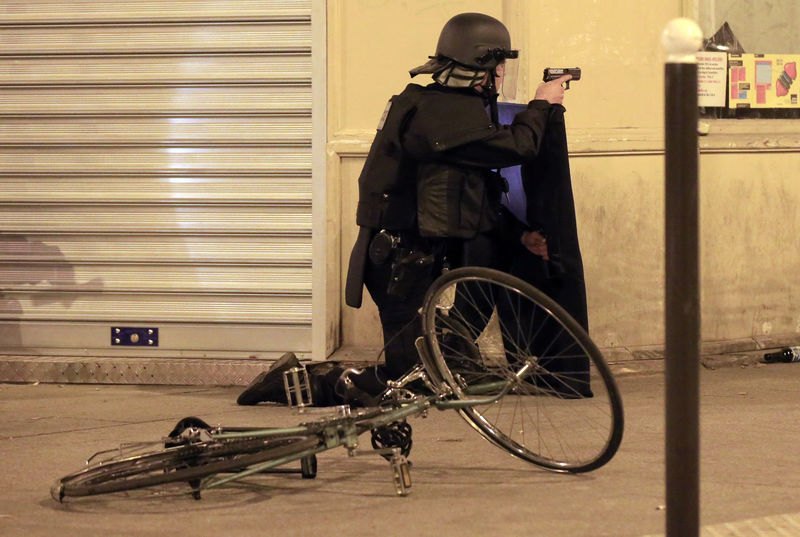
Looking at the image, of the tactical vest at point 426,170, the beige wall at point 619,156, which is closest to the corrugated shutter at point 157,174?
the beige wall at point 619,156

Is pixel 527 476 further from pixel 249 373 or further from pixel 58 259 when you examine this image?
pixel 58 259

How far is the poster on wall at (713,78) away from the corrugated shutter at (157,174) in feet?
8.13

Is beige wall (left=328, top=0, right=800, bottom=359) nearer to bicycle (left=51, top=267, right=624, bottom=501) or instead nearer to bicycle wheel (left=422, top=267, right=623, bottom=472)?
bicycle wheel (left=422, top=267, right=623, bottom=472)

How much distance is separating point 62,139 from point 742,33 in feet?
14.0

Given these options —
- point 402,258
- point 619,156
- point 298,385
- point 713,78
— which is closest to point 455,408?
point 298,385

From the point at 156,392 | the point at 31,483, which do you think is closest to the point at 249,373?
the point at 156,392

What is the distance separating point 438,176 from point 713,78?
280 cm

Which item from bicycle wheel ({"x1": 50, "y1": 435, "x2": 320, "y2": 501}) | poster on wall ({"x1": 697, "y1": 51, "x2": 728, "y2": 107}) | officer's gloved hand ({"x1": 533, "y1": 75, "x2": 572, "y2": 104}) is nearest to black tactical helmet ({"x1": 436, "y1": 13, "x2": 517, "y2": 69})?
officer's gloved hand ({"x1": 533, "y1": 75, "x2": 572, "y2": 104})

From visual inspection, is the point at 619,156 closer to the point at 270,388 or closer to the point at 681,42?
the point at 270,388

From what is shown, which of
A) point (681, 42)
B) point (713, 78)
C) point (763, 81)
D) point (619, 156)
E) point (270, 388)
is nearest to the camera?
point (681, 42)

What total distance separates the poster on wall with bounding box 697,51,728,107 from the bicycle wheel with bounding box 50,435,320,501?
4289 mm

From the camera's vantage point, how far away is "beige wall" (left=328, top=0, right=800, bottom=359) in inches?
288

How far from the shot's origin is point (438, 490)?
4.79 m

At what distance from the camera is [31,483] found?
504 centimetres
